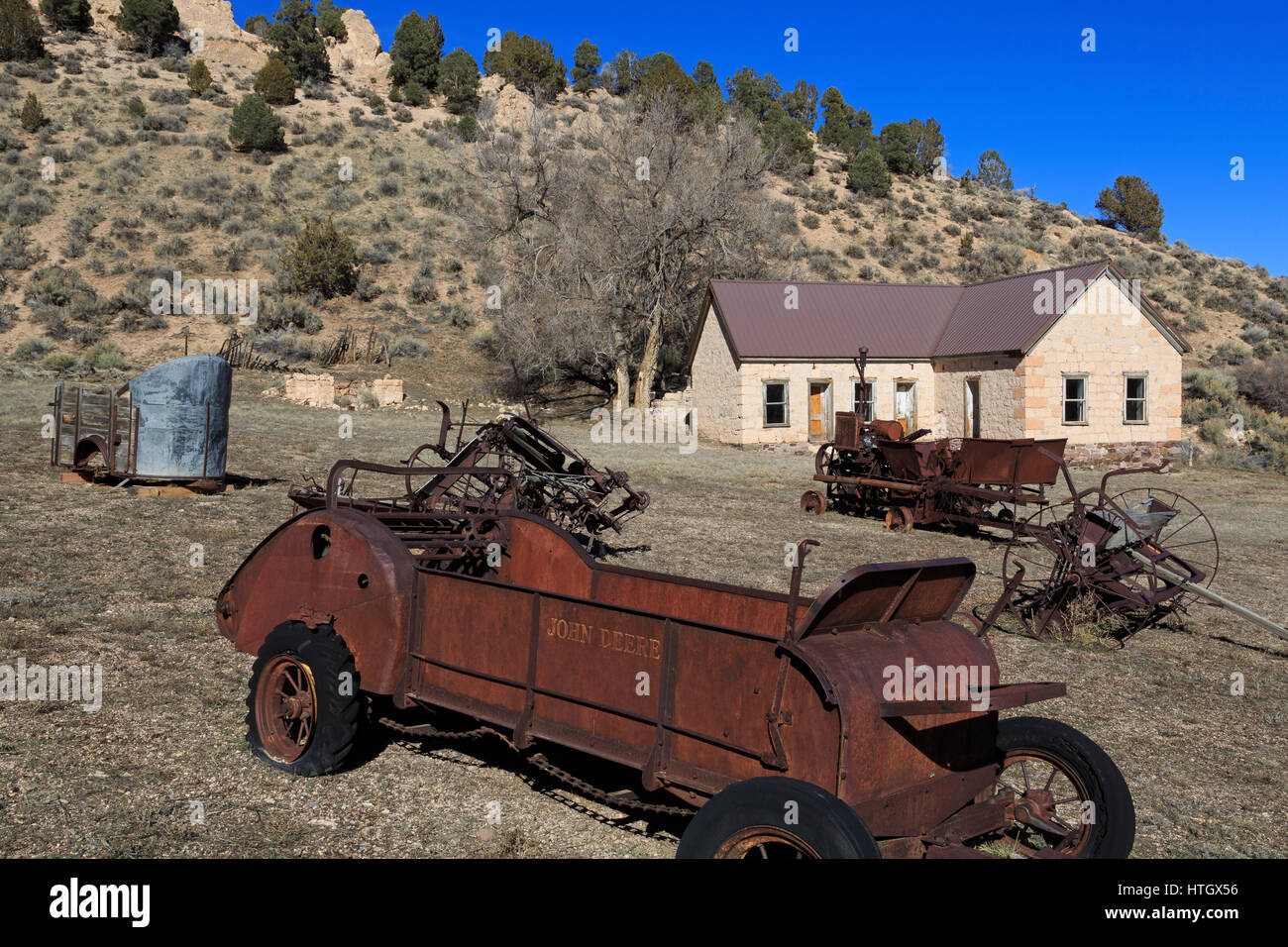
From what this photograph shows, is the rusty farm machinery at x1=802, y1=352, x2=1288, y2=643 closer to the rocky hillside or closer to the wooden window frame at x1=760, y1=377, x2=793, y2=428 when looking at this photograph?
the wooden window frame at x1=760, y1=377, x2=793, y2=428

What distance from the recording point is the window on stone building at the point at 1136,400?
A: 90.4 ft

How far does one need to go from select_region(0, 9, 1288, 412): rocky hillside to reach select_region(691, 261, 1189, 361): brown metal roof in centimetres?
772

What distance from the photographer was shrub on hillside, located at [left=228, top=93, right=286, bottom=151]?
5278 centimetres

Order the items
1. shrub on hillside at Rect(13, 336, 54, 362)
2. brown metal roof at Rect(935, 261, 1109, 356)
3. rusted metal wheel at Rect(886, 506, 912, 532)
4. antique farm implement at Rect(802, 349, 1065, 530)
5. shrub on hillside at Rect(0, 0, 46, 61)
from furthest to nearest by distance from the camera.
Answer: shrub on hillside at Rect(0, 0, 46, 61) < shrub on hillside at Rect(13, 336, 54, 362) < brown metal roof at Rect(935, 261, 1109, 356) < rusted metal wheel at Rect(886, 506, 912, 532) < antique farm implement at Rect(802, 349, 1065, 530)

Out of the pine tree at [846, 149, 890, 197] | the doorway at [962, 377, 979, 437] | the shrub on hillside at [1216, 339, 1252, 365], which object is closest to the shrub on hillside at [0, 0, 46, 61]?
the pine tree at [846, 149, 890, 197]

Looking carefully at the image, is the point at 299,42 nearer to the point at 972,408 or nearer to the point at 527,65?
the point at 527,65

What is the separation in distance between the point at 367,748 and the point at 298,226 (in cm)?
4401

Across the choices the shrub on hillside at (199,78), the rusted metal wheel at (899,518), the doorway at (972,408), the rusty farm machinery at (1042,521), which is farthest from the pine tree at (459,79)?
the rusted metal wheel at (899,518)

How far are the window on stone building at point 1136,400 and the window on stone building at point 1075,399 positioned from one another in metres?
1.44

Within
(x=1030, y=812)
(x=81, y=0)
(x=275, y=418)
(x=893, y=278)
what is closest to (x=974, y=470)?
(x=1030, y=812)

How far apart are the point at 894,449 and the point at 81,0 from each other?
78.0 meters

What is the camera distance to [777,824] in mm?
3588
